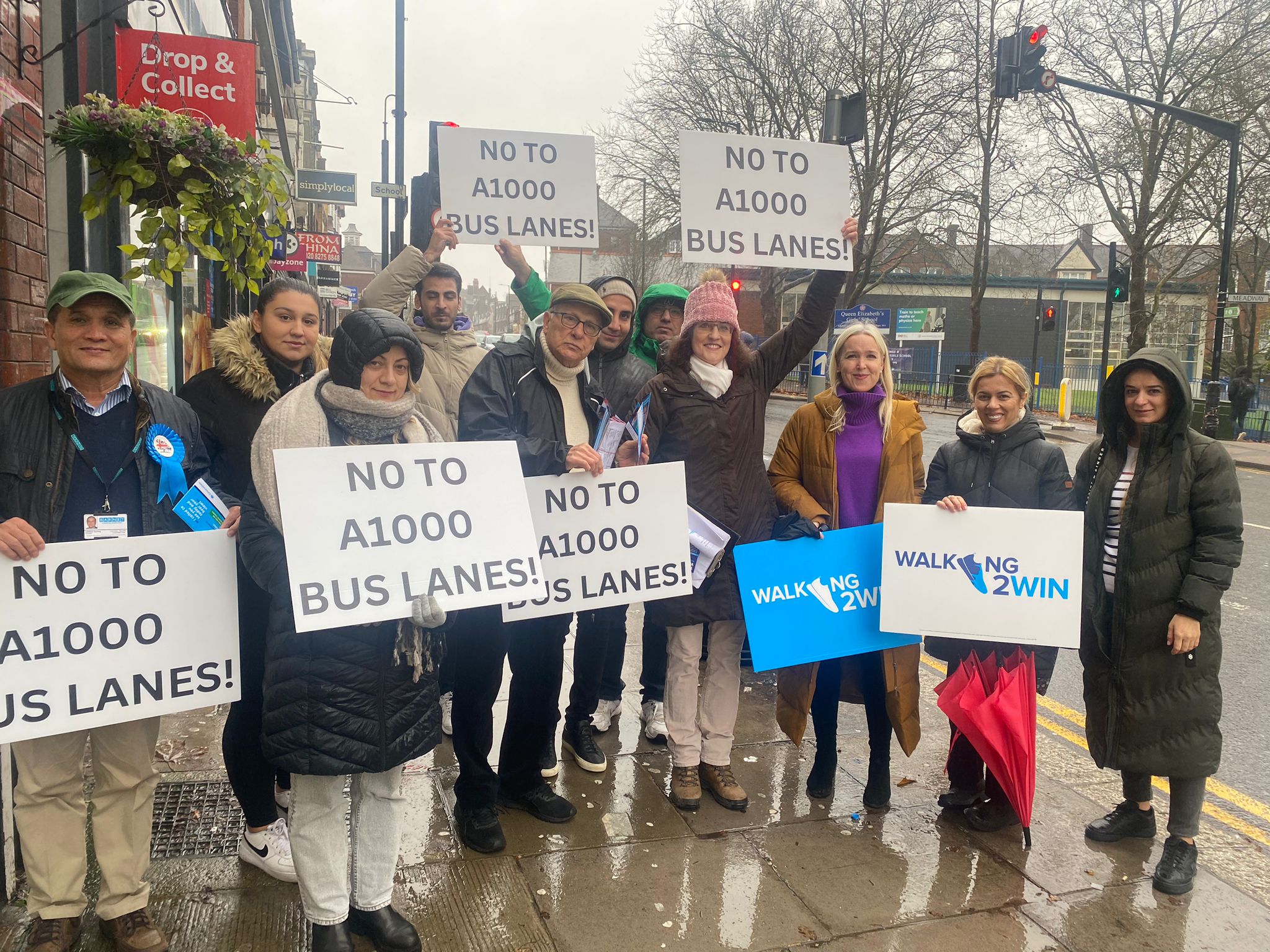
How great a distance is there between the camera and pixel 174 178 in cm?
326

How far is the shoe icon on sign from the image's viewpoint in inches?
149

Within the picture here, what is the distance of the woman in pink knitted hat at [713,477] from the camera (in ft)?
12.4

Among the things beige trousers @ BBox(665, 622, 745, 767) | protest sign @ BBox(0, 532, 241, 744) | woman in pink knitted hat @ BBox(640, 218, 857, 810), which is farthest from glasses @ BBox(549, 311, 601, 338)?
protest sign @ BBox(0, 532, 241, 744)

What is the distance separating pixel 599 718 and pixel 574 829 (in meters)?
1.02

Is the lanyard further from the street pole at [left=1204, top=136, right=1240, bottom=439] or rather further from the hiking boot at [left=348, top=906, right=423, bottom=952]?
the street pole at [left=1204, top=136, right=1240, bottom=439]

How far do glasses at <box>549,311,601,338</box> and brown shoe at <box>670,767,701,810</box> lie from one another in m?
1.87

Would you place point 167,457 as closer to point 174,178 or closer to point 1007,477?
point 174,178

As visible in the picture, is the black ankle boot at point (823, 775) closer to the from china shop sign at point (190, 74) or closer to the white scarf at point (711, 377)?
the white scarf at point (711, 377)

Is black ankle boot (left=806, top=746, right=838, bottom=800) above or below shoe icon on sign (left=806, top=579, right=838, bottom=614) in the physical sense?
below

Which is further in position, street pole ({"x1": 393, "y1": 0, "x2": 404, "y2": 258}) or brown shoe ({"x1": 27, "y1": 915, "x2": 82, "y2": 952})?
street pole ({"x1": 393, "y1": 0, "x2": 404, "y2": 258})

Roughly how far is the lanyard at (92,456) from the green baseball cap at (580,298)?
4.85 feet

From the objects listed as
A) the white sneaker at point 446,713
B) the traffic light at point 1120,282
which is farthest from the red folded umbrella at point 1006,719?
the traffic light at point 1120,282

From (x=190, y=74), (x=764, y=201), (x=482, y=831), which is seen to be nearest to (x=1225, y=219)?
(x=764, y=201)

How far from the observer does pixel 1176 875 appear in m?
3.24
